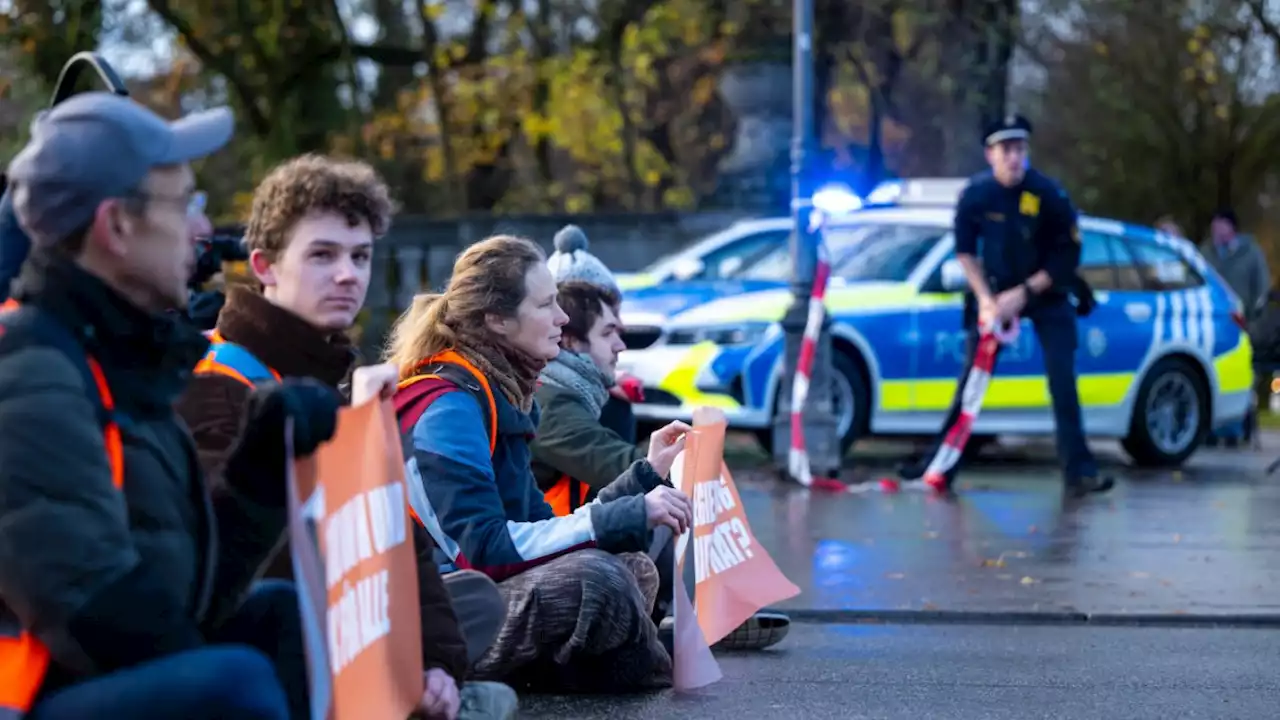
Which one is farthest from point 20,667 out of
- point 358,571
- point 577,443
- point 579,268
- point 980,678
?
point 980,678

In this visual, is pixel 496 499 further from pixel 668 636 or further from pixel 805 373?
pixel 805 373

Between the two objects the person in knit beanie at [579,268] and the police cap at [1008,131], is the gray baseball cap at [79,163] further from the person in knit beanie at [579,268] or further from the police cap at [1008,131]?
the police cap at [1008,131]

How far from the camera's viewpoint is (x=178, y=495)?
11.3 feet

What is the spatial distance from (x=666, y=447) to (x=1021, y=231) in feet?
22.3

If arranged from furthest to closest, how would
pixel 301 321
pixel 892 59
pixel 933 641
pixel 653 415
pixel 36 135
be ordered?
1. pixel 892 59
2. pixel 653 415
3. pixel 933 641
4. pixel 301 321
5. pixel 36 135

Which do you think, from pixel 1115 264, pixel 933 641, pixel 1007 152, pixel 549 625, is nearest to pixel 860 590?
pixel 933 641

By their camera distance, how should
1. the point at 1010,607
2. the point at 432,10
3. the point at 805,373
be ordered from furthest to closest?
1. the point at 432,10
2. the point at 805,373
3. the point at 1010,607

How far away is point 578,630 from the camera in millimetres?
6016

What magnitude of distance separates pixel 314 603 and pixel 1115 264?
42.7ft

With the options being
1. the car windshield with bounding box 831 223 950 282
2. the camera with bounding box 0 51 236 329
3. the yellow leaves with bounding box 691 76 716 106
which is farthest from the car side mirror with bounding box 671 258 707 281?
the yellow leaves with bounding box 691 76 716 106

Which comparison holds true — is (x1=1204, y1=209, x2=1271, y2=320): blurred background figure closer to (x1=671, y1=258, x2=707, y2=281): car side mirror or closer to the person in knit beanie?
(x1=671, y1=258, x2=707, y2=281): car side mirror

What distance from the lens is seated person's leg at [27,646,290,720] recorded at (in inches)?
126

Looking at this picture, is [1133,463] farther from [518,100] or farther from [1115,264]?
[518,100]

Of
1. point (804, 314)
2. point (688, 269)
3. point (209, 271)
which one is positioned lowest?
point (804, 314)
